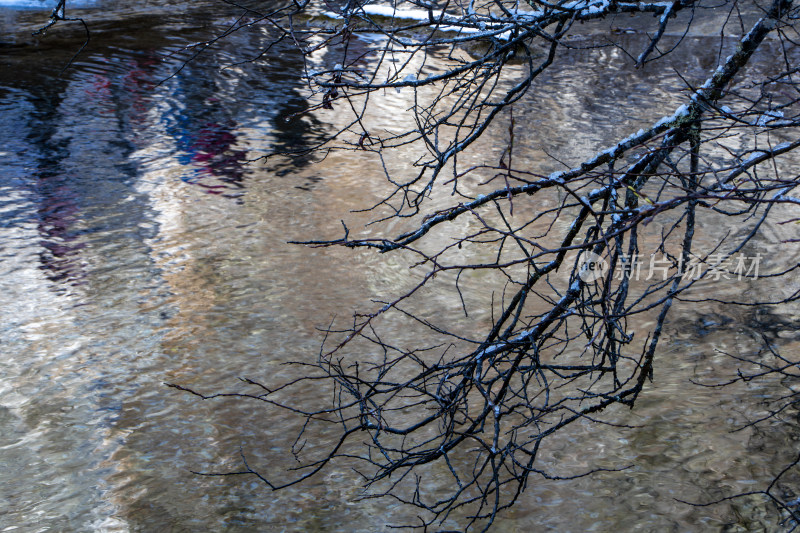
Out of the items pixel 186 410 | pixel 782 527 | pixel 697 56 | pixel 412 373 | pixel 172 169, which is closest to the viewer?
pixel 782 527

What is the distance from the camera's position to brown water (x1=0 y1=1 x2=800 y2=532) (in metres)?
4.13

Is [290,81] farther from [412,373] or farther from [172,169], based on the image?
[412,373]

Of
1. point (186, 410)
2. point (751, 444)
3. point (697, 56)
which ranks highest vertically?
point (697, 56)

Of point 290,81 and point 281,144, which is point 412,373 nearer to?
point 281,144

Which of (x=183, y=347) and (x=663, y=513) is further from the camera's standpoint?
(x=183, y=347)

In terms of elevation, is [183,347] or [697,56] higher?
[697,56]

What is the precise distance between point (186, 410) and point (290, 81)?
24.3 ft

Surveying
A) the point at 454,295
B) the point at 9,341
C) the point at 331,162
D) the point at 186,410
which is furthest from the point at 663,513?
the point at 331,162

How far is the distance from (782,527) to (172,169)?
6571 millimetres

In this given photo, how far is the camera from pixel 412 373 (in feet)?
17.2

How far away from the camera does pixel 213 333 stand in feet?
18.1

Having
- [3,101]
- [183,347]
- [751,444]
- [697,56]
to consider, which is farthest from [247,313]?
[697,56]

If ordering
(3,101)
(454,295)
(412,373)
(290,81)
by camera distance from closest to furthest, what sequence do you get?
(412,373) → (454,295) → (3,101) → (290,81)

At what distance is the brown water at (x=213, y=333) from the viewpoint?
4133mm
